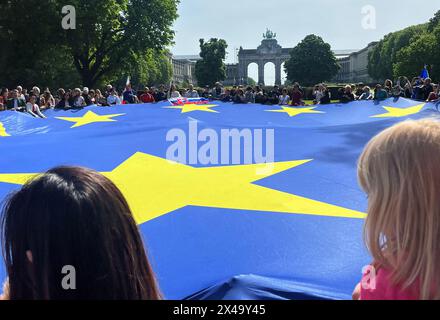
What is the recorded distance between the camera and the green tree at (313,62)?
274 feet

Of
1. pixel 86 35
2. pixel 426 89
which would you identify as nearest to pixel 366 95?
pixel 426 89

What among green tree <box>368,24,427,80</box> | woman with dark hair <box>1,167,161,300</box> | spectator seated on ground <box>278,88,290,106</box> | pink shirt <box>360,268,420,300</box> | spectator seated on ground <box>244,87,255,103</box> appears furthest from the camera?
green tree <box>368,24,427,80</box>

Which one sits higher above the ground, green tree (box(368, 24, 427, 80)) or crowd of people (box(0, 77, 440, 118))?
green tree (box(368, 24, 427, 80))

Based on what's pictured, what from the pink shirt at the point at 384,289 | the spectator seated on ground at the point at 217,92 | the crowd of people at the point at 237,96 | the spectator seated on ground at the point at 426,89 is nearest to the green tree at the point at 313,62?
the spectator seated on ground at the point at 217,92

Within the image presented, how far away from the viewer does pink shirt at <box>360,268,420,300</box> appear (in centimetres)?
151

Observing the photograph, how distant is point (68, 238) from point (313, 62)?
8641 cm

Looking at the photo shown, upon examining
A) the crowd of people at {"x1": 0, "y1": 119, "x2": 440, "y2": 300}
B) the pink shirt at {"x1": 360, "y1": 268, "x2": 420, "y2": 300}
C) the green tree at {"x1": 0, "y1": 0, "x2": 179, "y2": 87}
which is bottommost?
the pink shirt at {"x1": 360, "y1": 268, "x2": 420, "y2": 300}

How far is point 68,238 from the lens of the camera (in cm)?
119

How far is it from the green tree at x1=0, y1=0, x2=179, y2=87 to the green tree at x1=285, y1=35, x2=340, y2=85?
51297 mm

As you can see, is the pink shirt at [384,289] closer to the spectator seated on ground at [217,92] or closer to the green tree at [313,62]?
the spectator seated on ground at [217,92]

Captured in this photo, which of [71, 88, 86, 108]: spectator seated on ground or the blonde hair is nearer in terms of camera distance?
the blonde hair

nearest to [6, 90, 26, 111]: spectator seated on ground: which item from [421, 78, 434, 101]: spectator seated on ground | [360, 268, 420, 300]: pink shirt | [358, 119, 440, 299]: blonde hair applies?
[421, 78, 434, 101]: spectator seated on ground

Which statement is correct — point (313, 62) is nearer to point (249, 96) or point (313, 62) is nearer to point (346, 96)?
point (249, 96)

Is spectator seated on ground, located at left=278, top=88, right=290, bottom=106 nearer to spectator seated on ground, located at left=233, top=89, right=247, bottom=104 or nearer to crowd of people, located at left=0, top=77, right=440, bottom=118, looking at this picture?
crowd of people, located at left=0, top=77, right=440, bottom=118
